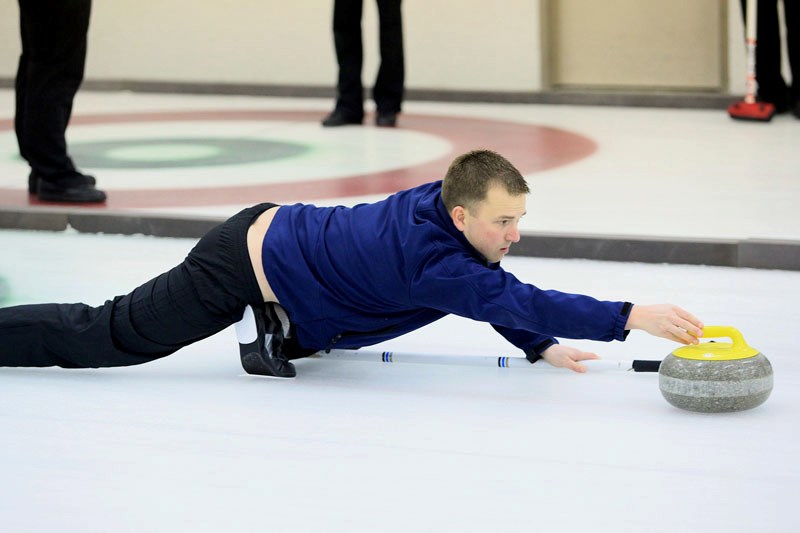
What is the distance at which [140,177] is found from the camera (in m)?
5.18

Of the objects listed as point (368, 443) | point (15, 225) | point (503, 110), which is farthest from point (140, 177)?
point (368, 443)

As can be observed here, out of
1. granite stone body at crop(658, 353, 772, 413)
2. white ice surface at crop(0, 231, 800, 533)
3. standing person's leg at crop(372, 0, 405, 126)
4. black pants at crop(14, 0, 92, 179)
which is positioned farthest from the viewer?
standing person's leg at crop(372, 0, 405, 126)

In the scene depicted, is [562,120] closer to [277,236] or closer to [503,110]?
[503,110]

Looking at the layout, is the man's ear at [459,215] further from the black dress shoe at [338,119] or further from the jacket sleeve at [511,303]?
the black dress shoe at [338,119]

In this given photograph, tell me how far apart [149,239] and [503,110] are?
3364 mm

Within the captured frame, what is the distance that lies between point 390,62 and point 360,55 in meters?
0.17

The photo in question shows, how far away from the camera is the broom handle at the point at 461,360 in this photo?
2.66 meters

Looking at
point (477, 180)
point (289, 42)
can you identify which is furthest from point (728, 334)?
point (289, 42)

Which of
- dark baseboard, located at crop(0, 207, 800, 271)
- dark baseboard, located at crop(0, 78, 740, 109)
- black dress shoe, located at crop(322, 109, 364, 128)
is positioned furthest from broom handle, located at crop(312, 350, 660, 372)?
dark baseboard, located at crop(0, 78, 740, 109)

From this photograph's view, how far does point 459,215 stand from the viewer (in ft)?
7.91

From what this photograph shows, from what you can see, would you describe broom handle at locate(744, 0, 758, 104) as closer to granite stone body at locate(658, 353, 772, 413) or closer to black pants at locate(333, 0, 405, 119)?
black pants at locate(333, 0, 405, 119)

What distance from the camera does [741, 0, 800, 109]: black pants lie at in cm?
635

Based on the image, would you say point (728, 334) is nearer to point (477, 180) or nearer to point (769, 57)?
point (477, 180)

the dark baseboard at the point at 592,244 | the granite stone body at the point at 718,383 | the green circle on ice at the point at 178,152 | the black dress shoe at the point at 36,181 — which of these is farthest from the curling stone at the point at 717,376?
the green circle on ice at the point at 178,152
